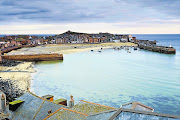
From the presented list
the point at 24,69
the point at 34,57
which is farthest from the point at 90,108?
the point at 34,57

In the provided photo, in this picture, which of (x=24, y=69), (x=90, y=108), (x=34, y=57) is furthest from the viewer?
(x=34, y=57)

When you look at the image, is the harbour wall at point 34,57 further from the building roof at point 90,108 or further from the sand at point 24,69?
the building roof at point 90,108

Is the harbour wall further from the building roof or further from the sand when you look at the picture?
the building roof

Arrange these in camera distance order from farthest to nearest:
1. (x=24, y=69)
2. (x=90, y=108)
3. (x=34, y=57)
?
(x=34, y=57) < (x=24, y=69) < (x=90, y=108)

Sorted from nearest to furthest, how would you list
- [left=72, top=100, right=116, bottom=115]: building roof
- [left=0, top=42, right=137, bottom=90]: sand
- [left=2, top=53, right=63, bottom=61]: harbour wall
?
[left=72, top=100, right=116, bottom=115]: building roof
[left=0, top=42, right=137, bottom=90]: sand
[left=2, top=53, right=63, bottom=61]: harbour wall

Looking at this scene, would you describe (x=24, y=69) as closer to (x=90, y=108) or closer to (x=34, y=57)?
(x=34, y=57)

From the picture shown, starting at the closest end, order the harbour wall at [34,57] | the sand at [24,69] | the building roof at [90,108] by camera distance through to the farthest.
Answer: the building roof at [90,108]
the sand at [24,69]
the harbour wall at [34,57]

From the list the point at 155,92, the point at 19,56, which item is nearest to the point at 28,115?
the point at 155,92

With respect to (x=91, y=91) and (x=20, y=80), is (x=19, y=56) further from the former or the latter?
(x=91, y=91)

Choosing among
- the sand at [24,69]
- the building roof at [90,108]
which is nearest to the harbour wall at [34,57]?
the sand at [24,69]

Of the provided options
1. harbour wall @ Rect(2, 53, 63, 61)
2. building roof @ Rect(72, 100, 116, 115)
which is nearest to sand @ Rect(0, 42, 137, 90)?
harbour wall @ Rect(2, 53, 63, 61)

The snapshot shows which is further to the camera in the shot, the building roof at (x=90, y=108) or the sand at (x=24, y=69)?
the sand at (x=24, y=69)

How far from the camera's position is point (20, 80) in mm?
32438

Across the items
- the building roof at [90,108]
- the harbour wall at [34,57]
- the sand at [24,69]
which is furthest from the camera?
the harbour wall at [34,57]
